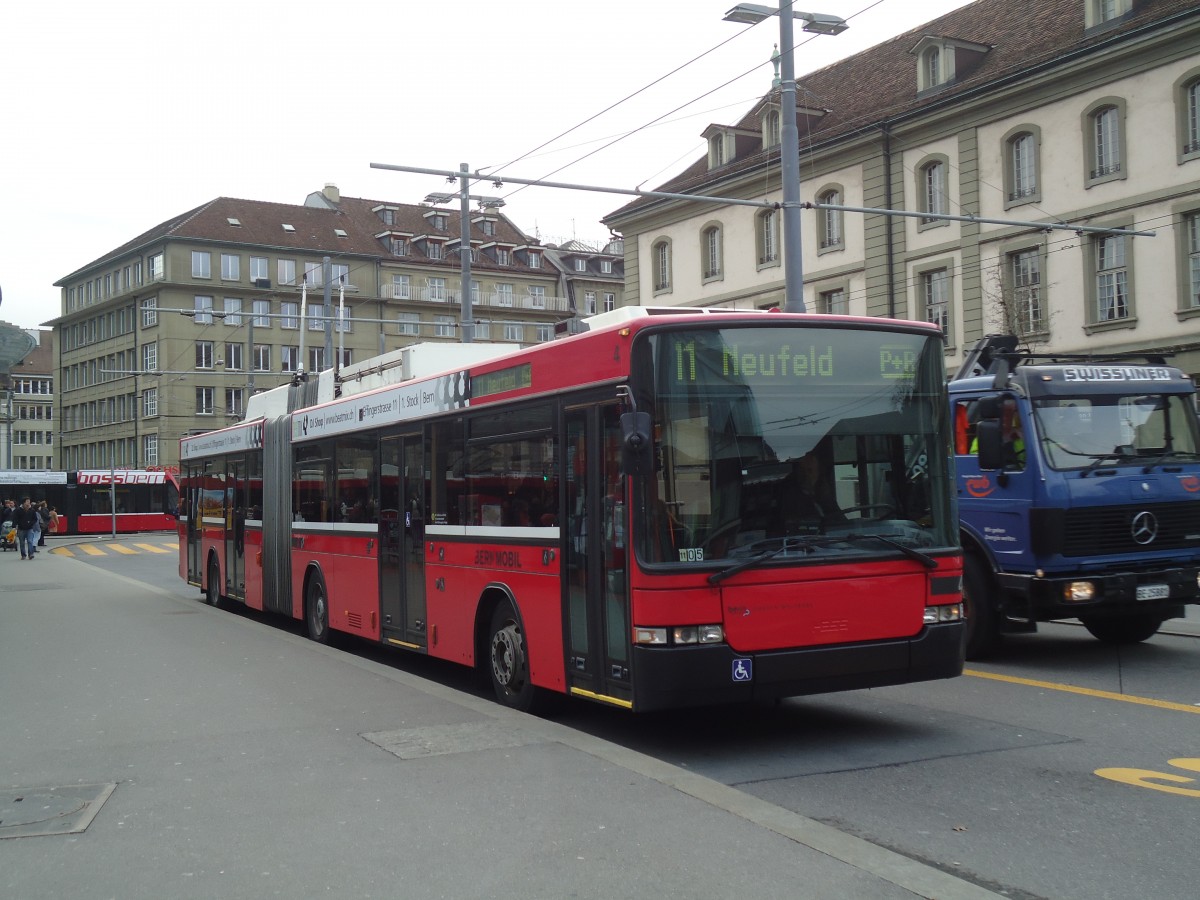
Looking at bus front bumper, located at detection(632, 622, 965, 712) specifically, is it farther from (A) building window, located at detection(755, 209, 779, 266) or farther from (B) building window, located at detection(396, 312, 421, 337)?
(B) building window, located at detection(396, 312, 421, 337)

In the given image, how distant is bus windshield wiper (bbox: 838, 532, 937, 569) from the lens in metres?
7.98

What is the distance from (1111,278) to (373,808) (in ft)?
93.9

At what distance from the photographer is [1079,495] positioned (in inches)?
447

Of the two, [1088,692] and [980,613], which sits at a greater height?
[980,613]

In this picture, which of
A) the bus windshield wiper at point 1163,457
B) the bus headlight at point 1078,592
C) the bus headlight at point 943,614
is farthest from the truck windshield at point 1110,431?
the bus headlight at point 943,614

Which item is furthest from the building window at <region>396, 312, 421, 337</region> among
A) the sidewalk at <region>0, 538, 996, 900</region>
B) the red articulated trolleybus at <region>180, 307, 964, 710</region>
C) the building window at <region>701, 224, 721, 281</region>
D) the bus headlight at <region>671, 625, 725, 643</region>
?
the bus headlight at <region>671, 625, 725, 643</region>

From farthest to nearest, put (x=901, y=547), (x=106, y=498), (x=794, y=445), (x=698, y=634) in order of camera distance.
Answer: (x=106, y=498) < (x=901, y=547) < (x=794, y=445) < (x=698, y=634)

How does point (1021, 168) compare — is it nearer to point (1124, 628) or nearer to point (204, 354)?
point (1124, 628)

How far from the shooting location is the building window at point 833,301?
38.2m

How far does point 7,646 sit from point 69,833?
959cm

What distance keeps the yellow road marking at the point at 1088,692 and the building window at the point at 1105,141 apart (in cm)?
2310

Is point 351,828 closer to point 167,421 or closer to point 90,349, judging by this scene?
point 167,421

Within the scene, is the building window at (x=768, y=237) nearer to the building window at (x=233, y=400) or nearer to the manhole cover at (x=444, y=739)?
the manhole cover at (x=444, y=739)

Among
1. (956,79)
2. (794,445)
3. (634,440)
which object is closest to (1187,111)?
(956,79)
